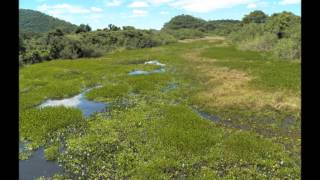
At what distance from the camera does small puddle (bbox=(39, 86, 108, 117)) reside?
28391 millimetres

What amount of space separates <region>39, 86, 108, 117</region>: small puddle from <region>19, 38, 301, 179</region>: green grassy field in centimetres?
84

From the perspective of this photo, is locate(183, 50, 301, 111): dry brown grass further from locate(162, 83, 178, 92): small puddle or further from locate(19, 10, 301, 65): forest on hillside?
locate(19, 10, 301, 65): forest on hillside

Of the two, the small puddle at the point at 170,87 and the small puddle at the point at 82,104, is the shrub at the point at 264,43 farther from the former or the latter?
the small puddle at the point at 82,104

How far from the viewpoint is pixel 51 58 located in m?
74.1

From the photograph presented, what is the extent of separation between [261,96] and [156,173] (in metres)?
18.0

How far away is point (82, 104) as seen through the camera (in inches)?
1214

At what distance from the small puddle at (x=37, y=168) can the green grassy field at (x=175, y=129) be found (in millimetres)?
459

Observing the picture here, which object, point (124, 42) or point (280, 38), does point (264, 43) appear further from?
point (124, 42)

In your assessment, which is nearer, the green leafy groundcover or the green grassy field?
the green leafy groundcover

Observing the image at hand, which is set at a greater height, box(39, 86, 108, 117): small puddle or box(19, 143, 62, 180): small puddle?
box(39, 86, 108, 117): small puddle

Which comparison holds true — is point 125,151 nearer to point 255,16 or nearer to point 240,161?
point 240,161

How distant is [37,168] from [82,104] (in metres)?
14.3

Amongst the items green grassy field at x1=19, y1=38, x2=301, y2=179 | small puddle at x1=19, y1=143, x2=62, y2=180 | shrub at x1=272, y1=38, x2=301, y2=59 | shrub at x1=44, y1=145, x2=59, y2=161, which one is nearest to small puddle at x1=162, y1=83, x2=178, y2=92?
green grassy field at x1=19, y1=38, x2=301, y2=179

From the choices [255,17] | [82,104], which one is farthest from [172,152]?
[255,17]
